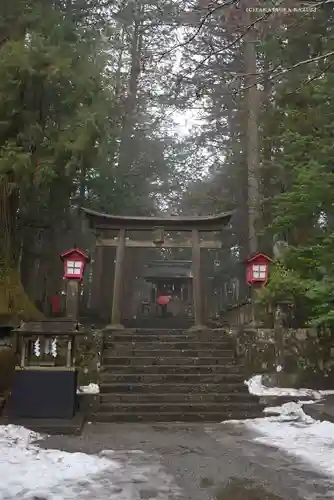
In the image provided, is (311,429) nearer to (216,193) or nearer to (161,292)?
(216,193)

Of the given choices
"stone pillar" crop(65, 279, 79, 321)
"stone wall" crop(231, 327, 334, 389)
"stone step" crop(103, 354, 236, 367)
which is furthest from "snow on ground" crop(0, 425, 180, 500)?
"stone pillar" crop(65, 279, 79, 321)

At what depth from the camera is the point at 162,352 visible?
10031 mm

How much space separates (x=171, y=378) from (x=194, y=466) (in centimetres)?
390

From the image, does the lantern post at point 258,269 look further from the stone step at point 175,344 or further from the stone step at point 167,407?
the stone step at point 167,407

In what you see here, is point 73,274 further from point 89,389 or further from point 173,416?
point 173,416

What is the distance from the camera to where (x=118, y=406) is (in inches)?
325

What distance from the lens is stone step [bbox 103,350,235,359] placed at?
32.7 feet

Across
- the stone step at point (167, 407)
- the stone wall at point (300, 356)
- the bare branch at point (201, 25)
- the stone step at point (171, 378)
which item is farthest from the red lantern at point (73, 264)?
the bare branch at point (201, 25)

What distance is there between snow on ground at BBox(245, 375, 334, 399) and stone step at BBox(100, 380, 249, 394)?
20 centimetres

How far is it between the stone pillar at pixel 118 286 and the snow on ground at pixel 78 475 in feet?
17.9

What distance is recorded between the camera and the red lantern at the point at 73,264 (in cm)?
1144

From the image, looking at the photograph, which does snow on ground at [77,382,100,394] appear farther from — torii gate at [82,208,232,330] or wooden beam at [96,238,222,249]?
wooden beam at [96,238,222,249]

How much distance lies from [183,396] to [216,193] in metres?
12.6

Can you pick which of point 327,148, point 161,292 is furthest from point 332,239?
point 161,292
